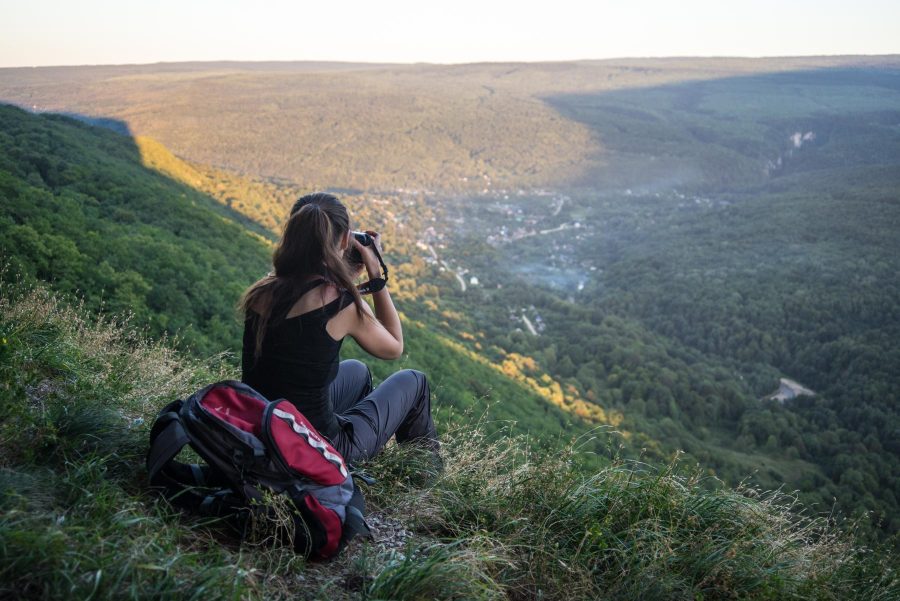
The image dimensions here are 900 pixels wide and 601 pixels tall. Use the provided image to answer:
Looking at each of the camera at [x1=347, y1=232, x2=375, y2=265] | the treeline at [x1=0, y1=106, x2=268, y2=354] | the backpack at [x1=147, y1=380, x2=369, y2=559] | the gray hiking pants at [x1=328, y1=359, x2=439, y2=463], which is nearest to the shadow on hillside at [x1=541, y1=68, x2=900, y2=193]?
the treeline at [x1=0, y1=106, x2=268, y2=354]

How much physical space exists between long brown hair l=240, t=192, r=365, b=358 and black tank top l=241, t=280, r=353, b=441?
34mm

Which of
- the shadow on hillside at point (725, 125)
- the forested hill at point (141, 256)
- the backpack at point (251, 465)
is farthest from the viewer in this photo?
the shadow on hillside at point (725, 125)

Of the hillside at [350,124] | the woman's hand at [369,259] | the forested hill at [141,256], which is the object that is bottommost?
the forested hill at [141,256]

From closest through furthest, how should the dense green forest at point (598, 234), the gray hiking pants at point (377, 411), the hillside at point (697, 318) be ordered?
the gray hiking pants at point (377, 411) → the dense green forest at point (598, 234) → the hillside at point (697, 318)

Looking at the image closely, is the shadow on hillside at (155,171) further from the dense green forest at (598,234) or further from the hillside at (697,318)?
the hillside at (697,318)

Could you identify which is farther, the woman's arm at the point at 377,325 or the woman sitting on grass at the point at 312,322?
the woman's arm at the point at 377,325

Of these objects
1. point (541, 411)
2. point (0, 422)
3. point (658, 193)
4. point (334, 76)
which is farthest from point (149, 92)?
point (0, 422)

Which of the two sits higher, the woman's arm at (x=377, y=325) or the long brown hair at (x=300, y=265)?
the long brown hair at (x=300, y=265)

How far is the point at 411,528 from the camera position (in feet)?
8.52

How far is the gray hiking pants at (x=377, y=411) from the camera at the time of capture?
9.06 feet

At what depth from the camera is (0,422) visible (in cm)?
235

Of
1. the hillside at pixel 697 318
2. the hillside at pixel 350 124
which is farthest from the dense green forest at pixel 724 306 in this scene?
the hillside at pixel 350 124

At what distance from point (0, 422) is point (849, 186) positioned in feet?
268

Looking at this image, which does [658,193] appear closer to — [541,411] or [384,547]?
[541,411]
